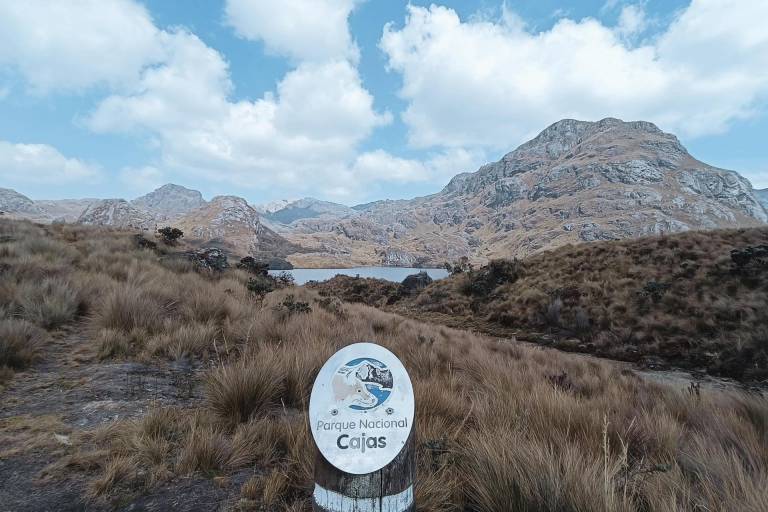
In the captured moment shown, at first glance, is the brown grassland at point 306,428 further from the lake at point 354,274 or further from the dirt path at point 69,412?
the lake at point 354,274

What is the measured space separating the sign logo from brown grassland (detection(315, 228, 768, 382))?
34.3 feet

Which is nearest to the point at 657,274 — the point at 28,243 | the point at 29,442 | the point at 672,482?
the point at 672,482

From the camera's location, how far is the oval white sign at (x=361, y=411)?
145cm

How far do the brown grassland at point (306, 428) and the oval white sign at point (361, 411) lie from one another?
0.96 m

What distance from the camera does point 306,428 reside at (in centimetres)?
281

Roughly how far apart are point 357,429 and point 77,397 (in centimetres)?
368

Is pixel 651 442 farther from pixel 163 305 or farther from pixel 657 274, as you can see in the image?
pixel 657 274

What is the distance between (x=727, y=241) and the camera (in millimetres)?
15844

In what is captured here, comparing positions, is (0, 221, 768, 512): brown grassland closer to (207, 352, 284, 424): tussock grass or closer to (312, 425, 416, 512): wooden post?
(207, 352, 284, 424): tussock grass

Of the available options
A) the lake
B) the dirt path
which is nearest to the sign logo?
the dirt path

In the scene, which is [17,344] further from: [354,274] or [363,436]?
[354,274]

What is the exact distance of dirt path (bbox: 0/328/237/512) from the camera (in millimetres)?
2158

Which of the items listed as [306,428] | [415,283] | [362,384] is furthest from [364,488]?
[415,283]

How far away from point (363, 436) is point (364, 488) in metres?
0.19
